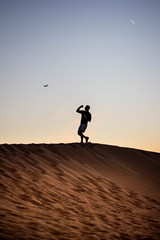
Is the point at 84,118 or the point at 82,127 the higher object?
the point at 84,118

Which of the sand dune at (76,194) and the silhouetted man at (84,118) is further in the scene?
the silhouetted man at (84,118)

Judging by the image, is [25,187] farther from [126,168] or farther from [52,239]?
[126,168]

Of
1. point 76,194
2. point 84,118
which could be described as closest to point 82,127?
point 84,118

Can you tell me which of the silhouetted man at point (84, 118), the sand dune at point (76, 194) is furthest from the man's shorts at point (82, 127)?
the sand dune at point (76, 194)

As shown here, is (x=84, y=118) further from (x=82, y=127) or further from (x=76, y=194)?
(x=76, y=194)

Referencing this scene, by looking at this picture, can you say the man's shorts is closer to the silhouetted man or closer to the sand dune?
the silhouetted man

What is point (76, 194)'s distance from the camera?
5.60 metres

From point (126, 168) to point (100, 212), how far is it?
437 cm

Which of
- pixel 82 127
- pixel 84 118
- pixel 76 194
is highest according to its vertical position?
pixel 84 118

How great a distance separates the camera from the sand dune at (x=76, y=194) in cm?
351

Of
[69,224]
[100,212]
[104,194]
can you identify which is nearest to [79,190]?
[104,194]

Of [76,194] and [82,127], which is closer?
[76,194]

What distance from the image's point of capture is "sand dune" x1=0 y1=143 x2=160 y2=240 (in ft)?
11.5

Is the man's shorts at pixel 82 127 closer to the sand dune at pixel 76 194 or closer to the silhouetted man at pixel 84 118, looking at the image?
the silhouetted man at pixel 84 118
